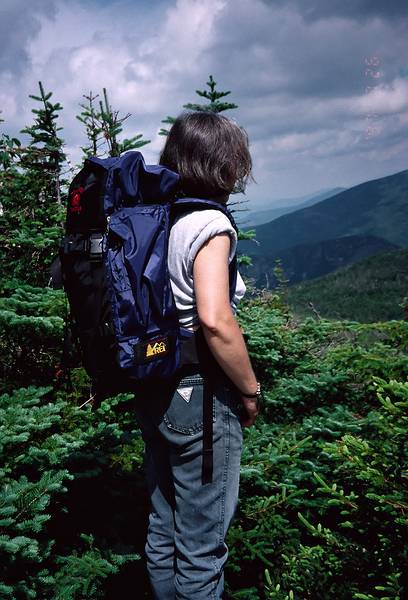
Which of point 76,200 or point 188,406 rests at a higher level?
point 76,200

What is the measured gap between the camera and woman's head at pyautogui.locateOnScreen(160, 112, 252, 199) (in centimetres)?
185

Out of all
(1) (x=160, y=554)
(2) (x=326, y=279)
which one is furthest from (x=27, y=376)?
(2) (x=326, y=279)

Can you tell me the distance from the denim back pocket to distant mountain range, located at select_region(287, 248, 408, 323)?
95.8 meters

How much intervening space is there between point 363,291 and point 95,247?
407 feet

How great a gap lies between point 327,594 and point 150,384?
170 cm

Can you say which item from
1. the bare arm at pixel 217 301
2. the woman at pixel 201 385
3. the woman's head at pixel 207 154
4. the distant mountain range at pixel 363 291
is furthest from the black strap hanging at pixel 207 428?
the distant mountain range at pixel 363 291

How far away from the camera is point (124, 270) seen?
1.73m

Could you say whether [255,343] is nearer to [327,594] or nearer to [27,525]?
[327,594]

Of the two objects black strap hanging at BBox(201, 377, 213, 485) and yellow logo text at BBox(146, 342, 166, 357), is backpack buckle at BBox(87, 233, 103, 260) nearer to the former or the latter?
yellow logo text at BBox(146, 342, 166, 357)

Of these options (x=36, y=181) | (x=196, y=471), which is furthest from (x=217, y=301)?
(x=36, y=181)

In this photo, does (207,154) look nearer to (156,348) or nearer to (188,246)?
(188,246)

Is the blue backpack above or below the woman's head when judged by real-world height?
below

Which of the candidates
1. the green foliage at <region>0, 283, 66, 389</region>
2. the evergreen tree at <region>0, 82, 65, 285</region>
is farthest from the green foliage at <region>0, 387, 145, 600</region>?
the evergreen tree at <region>0, 82, 65, 285</region>

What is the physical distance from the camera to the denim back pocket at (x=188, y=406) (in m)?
1.86
